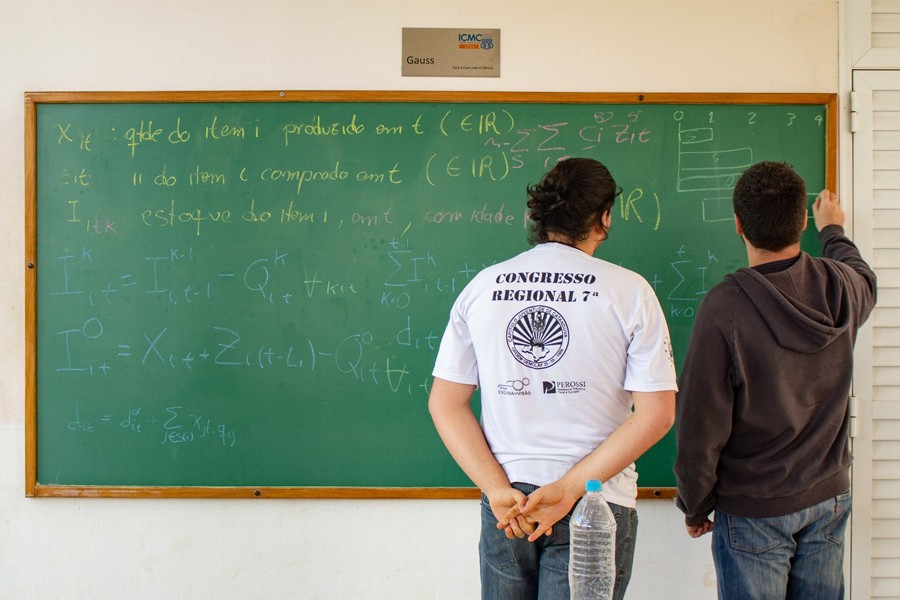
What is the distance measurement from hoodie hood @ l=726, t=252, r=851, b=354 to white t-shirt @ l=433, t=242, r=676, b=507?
1.03ft

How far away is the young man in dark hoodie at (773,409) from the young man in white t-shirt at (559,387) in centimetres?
22

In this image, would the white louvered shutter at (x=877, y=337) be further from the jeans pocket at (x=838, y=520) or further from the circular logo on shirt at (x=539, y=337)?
the circular logo on shirt at (x=539, y=337)

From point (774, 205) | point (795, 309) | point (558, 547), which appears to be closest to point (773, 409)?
point (795, 309)

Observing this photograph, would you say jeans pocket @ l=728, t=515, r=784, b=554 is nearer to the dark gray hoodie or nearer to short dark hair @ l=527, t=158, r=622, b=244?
the dark gray hoodie

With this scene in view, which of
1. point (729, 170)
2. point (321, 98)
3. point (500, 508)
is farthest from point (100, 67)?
point (729, 170)

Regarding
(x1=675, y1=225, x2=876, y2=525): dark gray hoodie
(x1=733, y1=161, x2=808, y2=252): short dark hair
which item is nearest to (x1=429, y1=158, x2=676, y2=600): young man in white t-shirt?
(x1=675, y1=225, x2=876, y2=525): dark gray hoodie

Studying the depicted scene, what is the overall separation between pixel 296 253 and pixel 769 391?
156 cm

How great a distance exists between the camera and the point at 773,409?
1.74 m

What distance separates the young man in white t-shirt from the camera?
157cm

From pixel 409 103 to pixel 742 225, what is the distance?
119 cm

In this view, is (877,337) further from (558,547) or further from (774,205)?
(558,547)

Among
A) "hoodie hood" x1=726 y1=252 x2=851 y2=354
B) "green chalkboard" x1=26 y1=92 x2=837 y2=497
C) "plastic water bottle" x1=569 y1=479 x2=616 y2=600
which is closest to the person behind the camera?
"plastic water bottle" x1=569 y1=479 x2=616 y2=600

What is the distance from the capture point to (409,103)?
2426mm

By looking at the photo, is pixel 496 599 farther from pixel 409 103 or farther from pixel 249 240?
pixel 409 103
